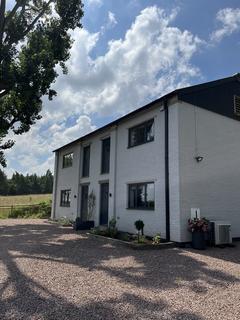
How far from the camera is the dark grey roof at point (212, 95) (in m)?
13.5

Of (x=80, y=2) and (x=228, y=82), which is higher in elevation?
(x=80, y=2)

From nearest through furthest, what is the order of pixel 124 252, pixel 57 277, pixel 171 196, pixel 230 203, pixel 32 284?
pixel 32 284 < pixel 57 277 < pixel 124 252 < pixel 171 196 < pixel 230 203

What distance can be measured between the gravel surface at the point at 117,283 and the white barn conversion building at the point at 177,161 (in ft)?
8.05

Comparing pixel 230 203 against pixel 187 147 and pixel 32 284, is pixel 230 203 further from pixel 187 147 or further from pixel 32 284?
pixel 32 284

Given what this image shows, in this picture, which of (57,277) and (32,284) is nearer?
(32,284)

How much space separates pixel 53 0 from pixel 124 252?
39.9 ft

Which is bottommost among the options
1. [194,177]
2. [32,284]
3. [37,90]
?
[32,284]

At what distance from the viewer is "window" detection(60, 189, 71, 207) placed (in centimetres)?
2345

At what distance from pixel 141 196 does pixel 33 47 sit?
846 cm

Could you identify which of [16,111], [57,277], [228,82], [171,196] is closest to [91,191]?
[16,111]

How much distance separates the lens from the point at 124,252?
10.9m

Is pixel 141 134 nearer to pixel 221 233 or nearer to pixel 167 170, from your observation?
pixel 167 170

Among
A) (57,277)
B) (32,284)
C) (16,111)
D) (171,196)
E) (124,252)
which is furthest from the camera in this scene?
(16,111)

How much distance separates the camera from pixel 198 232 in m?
11.8
